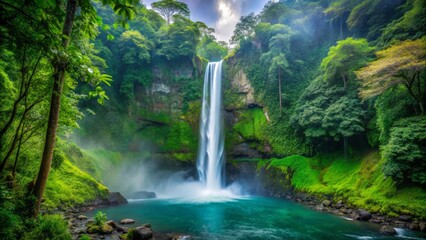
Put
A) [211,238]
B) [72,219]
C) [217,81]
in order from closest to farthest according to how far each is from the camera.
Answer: [211,238], [72,219], [217,81]

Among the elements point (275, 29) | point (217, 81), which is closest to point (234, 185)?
point (217, 81)

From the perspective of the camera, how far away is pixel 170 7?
42156 mm

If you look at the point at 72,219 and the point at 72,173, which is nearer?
the point at 72,219

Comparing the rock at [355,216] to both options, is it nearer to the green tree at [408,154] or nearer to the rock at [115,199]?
the green tree at [408,154]

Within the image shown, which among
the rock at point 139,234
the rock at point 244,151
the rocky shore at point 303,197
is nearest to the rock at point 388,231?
the rocky shore at point 303,197

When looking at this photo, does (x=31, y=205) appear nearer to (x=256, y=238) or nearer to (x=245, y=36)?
(x=256, y=238)

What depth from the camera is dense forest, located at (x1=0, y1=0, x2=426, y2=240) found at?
4848mm

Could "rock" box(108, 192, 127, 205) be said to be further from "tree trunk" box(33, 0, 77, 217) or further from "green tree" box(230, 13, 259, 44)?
"green tree" box(230, 13, 259, 44)

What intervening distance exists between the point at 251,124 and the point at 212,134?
16.8ft

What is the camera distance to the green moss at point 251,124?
91.2 ft

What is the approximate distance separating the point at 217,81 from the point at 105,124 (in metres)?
15.8

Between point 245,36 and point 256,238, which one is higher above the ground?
point 245,36

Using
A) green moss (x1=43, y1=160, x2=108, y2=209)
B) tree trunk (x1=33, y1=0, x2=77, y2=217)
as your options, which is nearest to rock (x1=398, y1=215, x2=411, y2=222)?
tree trunk (x1=33, y1=0, x2=77, y2=217)

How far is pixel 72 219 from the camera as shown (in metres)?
11.7
